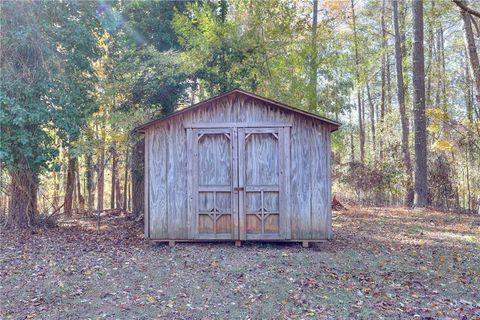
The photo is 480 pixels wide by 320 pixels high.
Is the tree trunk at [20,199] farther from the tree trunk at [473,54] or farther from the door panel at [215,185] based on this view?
the tree trunk at [473,54]

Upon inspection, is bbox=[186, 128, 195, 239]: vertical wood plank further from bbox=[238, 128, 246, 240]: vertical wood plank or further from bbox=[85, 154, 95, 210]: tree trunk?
bbox=[85, 154, 95, 210]: tree trunk

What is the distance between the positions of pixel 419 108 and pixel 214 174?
8515 millimetres

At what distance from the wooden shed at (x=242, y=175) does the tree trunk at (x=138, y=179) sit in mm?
3212

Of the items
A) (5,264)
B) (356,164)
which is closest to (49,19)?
(5,264)

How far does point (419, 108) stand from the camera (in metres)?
12.2

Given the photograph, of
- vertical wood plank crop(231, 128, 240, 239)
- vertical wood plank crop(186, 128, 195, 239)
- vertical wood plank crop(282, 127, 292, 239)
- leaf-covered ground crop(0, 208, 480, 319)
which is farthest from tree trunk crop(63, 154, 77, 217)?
vertical wood plank crop(282, 127, 292, 239)

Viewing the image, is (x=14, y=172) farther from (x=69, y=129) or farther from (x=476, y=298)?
(x=476, y=298)

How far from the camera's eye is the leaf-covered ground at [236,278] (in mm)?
4254

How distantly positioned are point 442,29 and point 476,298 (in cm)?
1485

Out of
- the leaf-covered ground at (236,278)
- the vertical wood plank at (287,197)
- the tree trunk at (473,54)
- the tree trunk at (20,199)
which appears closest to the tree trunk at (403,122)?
the tree trunk at (473,54)

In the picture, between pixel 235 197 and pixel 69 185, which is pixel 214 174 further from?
pixel 69 185

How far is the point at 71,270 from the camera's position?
5387mm

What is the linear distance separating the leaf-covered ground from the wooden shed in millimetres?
389

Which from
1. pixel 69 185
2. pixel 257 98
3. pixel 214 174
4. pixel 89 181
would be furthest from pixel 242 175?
pixel 89 181
